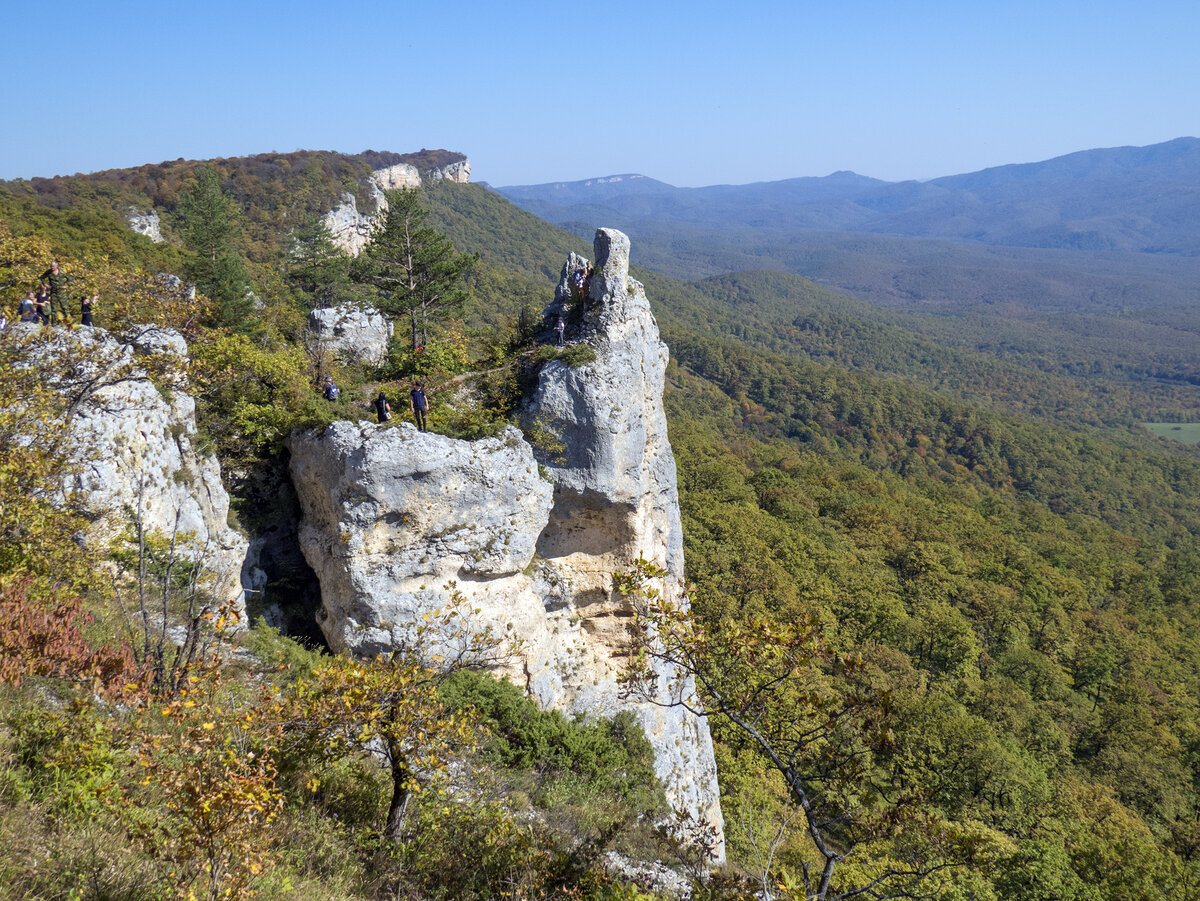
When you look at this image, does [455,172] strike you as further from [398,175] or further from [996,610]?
[996,610]

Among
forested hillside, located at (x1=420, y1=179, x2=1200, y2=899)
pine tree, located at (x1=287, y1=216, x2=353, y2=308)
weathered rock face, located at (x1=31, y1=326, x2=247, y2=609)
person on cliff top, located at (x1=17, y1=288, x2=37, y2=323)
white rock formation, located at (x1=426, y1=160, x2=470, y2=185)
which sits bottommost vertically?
forested hillside, located at (x1=420, y1=179, x2=1200, y2=899)

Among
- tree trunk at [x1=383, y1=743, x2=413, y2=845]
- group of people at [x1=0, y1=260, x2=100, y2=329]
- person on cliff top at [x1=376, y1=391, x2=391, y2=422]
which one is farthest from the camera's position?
person on cliff top at [x1=376, y1=391, x2=391, y2=422]

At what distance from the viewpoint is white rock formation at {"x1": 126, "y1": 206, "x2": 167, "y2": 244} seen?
180 feet

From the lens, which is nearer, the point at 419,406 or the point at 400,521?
the point at 400,521

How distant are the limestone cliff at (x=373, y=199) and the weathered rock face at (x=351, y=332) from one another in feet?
8.38

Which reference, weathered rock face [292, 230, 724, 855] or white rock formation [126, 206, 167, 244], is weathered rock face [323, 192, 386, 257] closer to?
white rock formation [126, 206, 167, 244]

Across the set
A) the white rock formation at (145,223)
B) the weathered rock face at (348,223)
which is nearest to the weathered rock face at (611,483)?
the white rock formation at (145,223)

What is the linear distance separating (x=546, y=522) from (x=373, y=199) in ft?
302

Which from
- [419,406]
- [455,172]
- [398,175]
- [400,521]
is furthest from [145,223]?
[455,172]

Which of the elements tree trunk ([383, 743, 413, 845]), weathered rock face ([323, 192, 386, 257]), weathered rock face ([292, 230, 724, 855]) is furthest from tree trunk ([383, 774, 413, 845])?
weathered rock face ([323, 192, 386, 257])

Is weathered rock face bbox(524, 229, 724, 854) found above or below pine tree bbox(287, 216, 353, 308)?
below

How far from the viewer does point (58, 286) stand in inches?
526

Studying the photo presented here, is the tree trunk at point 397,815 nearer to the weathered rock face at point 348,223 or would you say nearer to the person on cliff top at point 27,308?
the person on cliff top at point 27,308

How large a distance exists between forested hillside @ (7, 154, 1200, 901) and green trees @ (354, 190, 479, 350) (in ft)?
8.94
